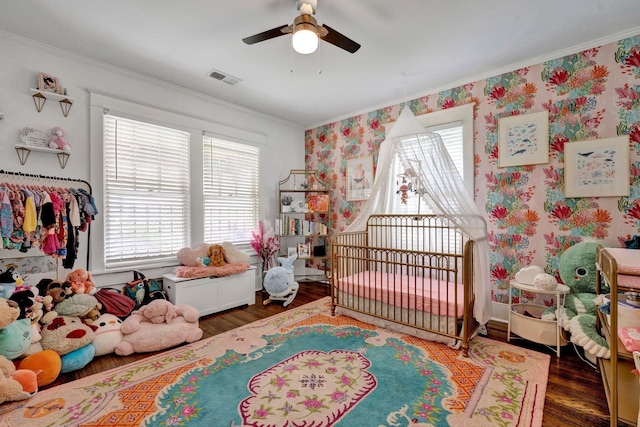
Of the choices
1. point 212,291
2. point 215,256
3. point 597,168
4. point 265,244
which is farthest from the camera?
point 265,244

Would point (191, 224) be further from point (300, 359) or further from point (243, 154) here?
point (300, 359)

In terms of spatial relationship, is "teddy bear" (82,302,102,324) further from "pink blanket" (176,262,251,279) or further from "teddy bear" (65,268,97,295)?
"pink blanket" (176,262,251,279)

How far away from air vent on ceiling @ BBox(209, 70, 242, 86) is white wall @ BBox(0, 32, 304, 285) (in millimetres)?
575

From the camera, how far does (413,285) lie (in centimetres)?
292

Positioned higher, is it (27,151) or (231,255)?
(27,151)

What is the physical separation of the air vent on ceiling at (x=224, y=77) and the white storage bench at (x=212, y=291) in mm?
2261

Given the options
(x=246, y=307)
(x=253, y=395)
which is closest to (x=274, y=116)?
(x=246, y=307)

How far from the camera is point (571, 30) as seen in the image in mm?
2363

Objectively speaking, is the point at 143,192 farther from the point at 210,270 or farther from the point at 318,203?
the point at 318,203

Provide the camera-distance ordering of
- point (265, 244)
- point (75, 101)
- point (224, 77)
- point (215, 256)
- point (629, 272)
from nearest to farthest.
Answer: point (629, 272), point (75, 101), point (224, 77), point (215, 256), point (265, 244)

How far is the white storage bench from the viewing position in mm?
3084

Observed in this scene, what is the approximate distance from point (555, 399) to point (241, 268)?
305 centimetres

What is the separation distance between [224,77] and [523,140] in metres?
3.24

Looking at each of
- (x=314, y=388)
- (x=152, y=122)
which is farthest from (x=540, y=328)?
(x=152, y=122)
